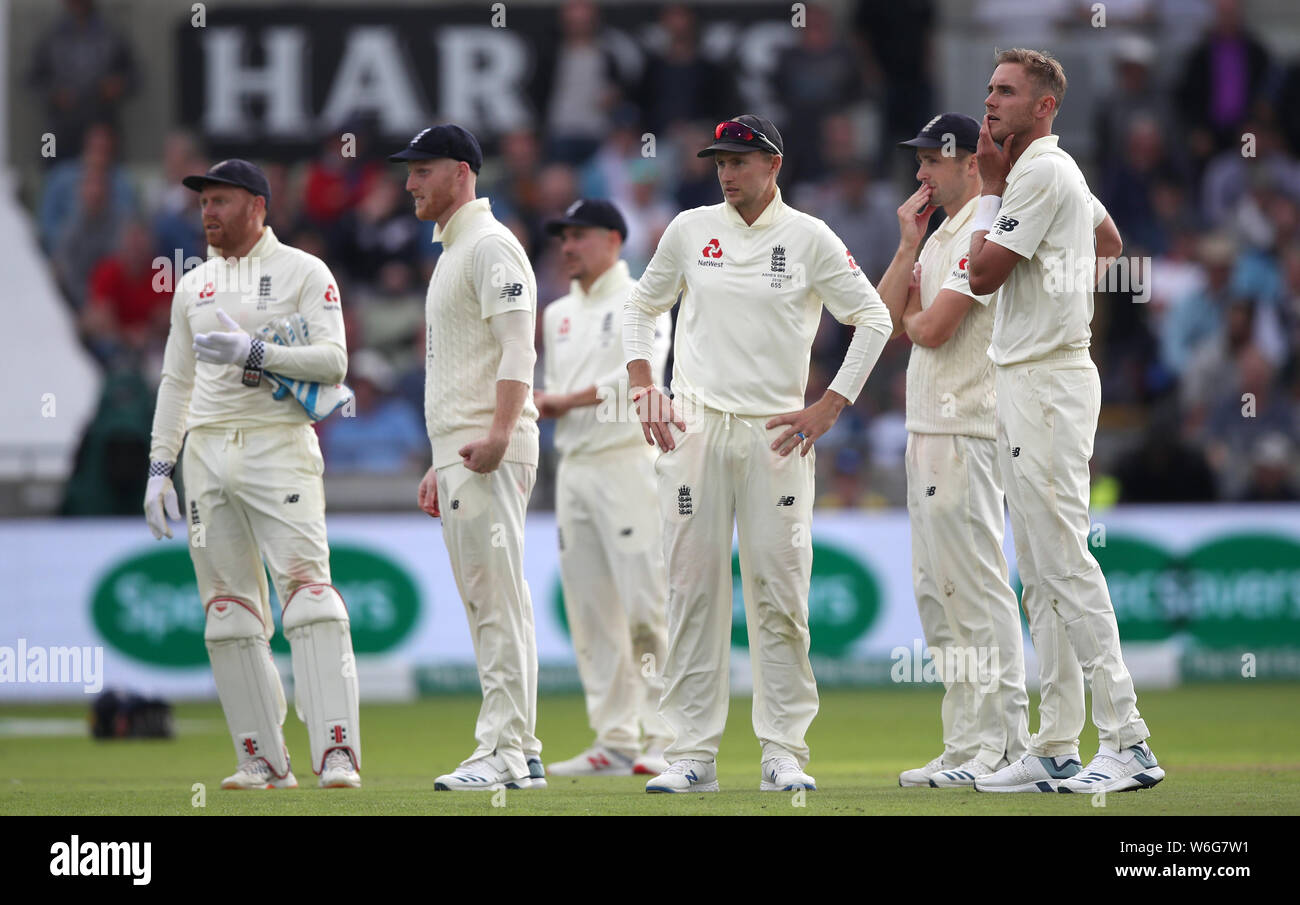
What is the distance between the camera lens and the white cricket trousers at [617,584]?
9.83m

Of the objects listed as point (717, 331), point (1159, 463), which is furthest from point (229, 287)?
point (1159, 463)

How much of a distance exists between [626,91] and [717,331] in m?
12.5

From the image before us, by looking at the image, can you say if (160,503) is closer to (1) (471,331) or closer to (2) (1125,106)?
(1) (471,331)

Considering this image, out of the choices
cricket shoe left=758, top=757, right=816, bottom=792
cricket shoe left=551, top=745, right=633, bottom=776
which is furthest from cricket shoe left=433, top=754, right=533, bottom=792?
cricket shoe left=551, top=745, right=633, bottom=776

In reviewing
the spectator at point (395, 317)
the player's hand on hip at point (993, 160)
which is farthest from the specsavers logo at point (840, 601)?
the player's hand on hip at point (993, 160)

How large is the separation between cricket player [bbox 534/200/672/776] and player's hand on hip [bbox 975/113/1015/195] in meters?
2.74

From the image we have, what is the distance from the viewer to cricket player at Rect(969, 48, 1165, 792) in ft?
22.3

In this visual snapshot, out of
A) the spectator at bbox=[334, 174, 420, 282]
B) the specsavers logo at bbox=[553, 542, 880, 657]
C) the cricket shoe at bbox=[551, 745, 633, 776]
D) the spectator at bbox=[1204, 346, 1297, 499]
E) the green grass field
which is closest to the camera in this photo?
the green grass field

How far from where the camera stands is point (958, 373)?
308 inches

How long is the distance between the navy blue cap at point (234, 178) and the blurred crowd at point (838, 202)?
315 inches

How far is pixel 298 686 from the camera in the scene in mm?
8055

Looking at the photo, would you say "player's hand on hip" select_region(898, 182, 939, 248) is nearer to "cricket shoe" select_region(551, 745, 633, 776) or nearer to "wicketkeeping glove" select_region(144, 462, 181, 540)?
"cricket shoe" select_region(551, 745, 633, 776)

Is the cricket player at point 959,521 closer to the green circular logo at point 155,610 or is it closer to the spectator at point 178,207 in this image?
the green circular logo at point 155,610
